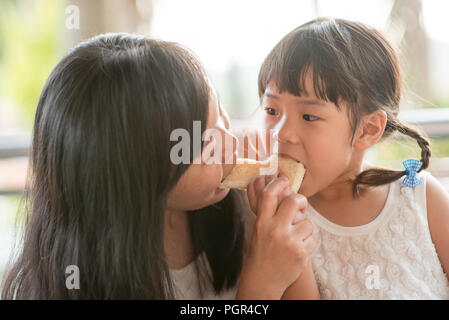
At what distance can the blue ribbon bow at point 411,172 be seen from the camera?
4.76 ft

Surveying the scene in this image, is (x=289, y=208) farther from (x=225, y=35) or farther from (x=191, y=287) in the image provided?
(x=225, y=35)

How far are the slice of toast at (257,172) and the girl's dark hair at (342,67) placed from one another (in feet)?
0.68

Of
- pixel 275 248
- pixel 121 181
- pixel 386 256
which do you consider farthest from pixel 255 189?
pixel 386 256

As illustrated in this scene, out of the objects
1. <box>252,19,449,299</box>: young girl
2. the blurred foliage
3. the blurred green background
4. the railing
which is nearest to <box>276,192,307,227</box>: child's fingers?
<box>252,19,449,299</box>: young girl

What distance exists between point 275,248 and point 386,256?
48 cm

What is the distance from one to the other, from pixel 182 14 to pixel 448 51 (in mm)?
2583

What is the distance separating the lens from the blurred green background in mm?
2170

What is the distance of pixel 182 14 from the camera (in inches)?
134

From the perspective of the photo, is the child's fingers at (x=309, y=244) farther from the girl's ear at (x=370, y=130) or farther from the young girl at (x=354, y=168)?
the girl's ear at (x=370, y=130)

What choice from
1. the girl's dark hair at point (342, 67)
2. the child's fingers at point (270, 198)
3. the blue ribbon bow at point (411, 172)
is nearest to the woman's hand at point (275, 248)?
the child's fingers at point (270, 198)

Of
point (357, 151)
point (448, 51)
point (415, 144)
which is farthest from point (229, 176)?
point (448, 51)

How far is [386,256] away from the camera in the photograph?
55.9 inches
